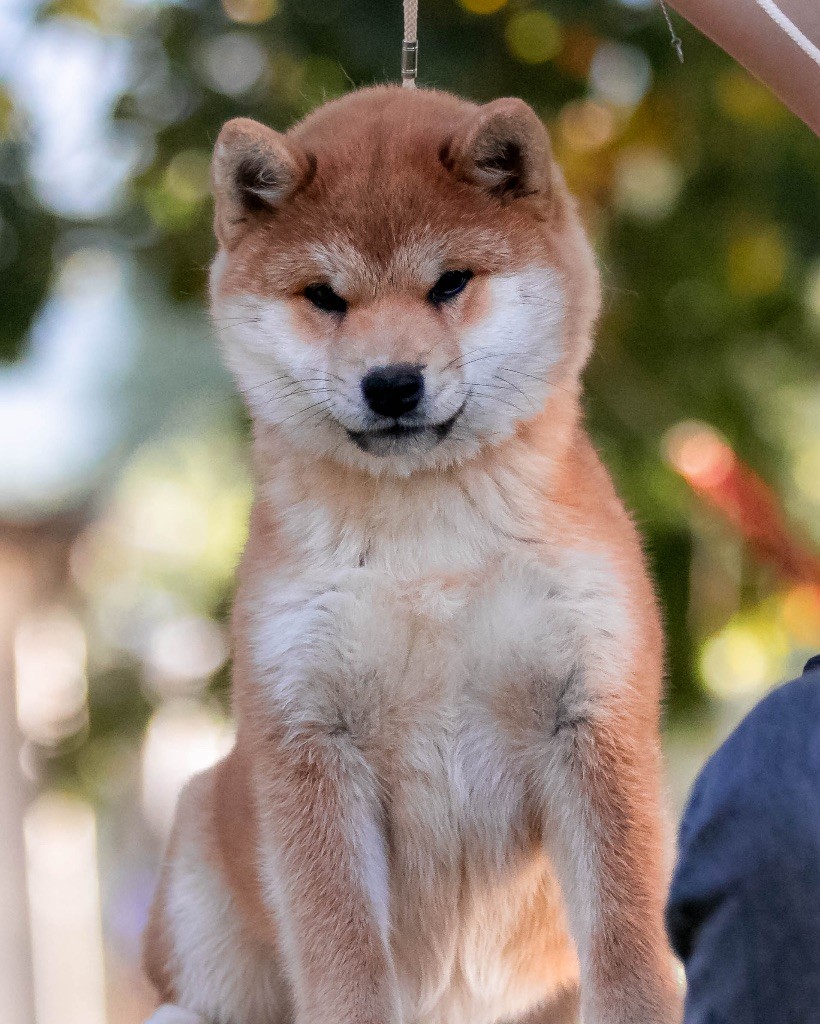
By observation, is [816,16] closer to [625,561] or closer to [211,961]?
[625,561]

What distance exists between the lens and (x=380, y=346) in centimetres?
79

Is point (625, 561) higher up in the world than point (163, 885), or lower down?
higher up

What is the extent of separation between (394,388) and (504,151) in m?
0.22

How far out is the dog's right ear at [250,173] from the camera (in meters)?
0.83

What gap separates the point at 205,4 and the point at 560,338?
2.31ft

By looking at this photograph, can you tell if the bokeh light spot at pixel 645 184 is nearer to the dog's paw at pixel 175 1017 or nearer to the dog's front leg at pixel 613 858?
the dog's front leg at pixel 613 858

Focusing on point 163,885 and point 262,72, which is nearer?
point 163,885

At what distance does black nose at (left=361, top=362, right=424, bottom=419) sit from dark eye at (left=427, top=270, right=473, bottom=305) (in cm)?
9

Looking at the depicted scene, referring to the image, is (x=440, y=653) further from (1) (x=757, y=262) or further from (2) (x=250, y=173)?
(1) (x=757, y=262)

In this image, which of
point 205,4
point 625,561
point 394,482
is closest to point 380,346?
point 394,482

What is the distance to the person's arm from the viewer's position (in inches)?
26.8

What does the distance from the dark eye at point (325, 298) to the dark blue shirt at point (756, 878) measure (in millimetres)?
505

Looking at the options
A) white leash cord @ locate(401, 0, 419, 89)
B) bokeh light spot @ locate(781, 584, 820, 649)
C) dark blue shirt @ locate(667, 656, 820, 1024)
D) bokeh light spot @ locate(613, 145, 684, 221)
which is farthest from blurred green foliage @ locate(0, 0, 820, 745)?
dark blue shirt @ locate(667, 656, 820, 1024)

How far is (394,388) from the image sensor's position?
2.57ft
